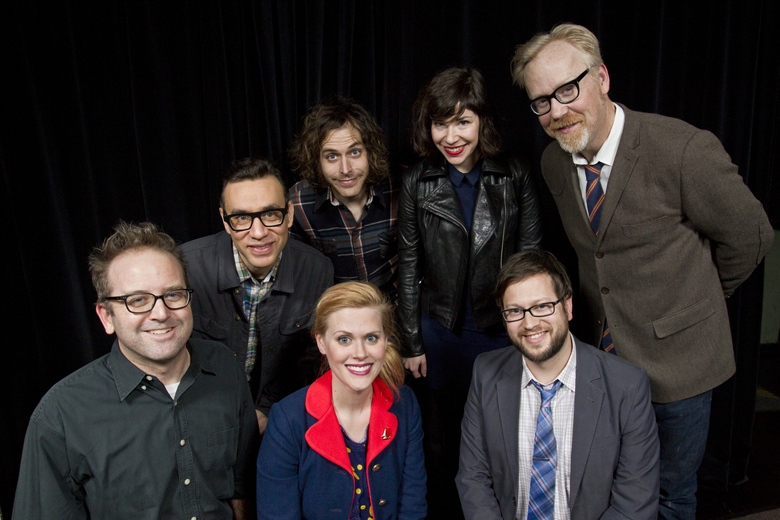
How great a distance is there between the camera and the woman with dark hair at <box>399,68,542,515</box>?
2.10m

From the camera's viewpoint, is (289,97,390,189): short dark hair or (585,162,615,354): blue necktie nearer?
(585,162,615,354): blue necktie

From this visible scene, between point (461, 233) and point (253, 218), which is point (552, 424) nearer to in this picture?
point (461, 233)

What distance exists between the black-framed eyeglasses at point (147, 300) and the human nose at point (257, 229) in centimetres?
40

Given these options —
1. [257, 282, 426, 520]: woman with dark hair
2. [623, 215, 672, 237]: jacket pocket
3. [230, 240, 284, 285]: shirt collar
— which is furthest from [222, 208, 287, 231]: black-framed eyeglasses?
[623, 215, 672, 237]: jacket pocket

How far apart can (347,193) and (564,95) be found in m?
0.88

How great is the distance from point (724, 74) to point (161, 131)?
268cm

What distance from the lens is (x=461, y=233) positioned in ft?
7.15

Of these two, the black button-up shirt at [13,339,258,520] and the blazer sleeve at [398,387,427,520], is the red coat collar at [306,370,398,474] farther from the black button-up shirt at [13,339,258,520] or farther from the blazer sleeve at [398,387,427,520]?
the black button-up shirt at [13,339,258,520]

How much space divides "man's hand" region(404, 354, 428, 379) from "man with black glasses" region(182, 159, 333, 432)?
38 centimetres

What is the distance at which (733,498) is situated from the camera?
2.85 metres

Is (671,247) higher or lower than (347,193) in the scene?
lower

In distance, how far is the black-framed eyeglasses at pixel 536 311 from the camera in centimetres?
182

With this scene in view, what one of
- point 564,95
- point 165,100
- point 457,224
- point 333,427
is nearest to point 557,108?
point 564,95

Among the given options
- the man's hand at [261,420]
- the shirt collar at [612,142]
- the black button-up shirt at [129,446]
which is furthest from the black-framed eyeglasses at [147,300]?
the shirt collar at [612,142]
